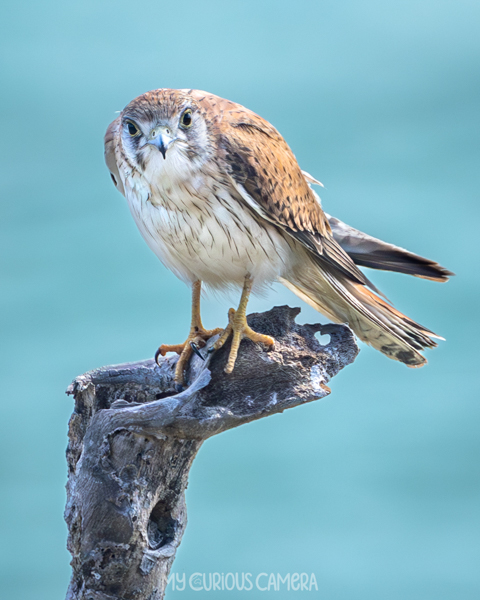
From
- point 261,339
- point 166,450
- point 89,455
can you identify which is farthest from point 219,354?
point 89,455

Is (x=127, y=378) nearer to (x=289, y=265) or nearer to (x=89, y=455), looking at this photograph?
(x=89, y=455)

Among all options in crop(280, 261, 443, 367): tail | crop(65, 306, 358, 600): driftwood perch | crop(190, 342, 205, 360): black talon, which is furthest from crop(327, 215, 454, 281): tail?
crop(190, 342, 205, 360): black talon

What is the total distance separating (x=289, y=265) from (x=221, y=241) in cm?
35

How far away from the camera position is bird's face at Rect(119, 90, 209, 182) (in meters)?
2.43

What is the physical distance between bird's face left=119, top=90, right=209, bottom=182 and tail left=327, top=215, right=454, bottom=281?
2.50ft

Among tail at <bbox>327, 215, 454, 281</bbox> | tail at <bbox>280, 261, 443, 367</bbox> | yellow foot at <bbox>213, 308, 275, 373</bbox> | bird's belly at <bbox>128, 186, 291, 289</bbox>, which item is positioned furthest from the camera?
tail at <bbox>327, 215, 454, 281</bbox>

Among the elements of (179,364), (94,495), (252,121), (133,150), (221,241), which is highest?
(252,121)

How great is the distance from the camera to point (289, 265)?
2850 millimetres

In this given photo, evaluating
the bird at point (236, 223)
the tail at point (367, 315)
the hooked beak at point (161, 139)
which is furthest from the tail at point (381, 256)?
the hooked beak at point (161, 139)

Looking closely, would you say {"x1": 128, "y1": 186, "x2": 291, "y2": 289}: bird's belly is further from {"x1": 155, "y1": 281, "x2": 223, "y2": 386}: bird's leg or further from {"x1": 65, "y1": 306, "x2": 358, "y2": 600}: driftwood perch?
{"x1": 65, "y1": 306, "x2": 358, "y2": 600}: driftwood perch

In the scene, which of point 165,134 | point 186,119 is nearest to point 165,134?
point 165,134

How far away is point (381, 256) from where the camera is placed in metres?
2.94

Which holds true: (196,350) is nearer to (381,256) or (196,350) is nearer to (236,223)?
(236,223)

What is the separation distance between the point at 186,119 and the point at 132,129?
0.60 ft
